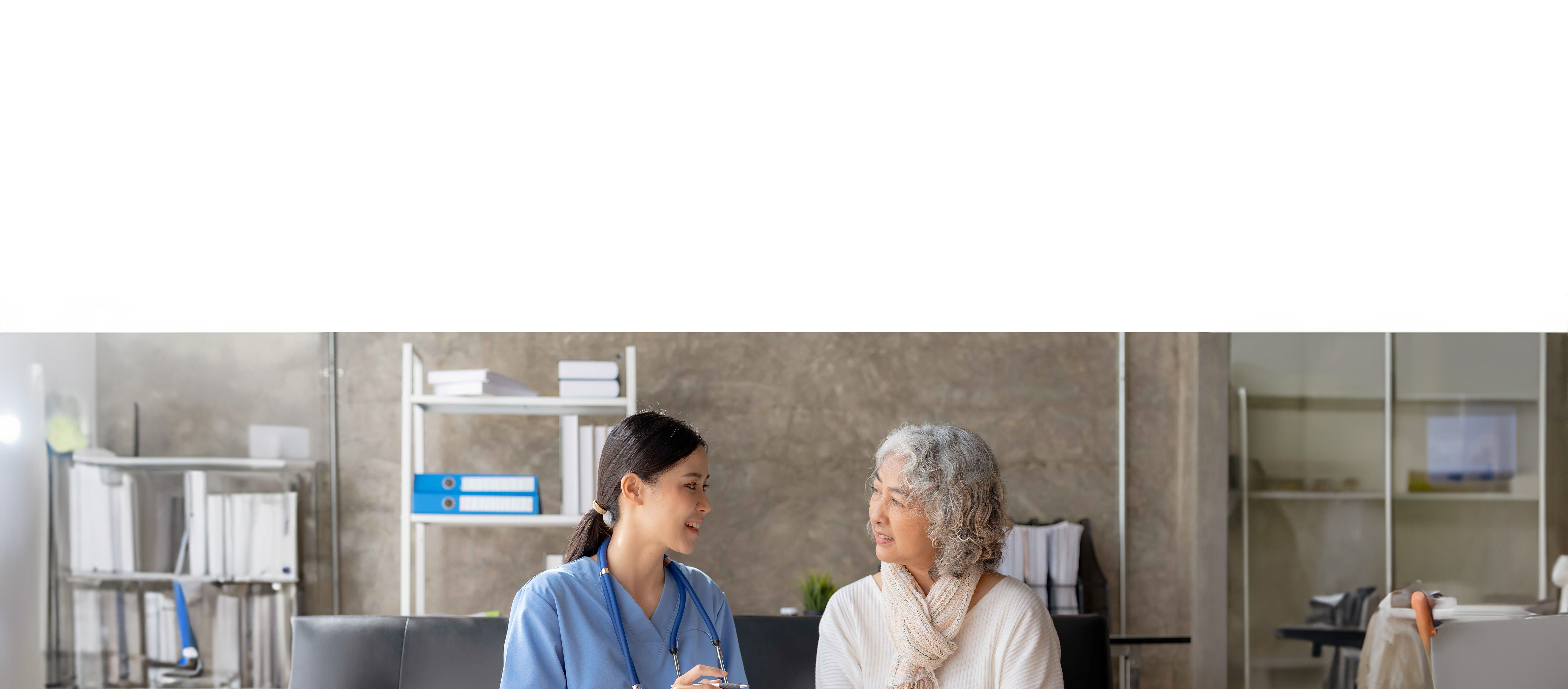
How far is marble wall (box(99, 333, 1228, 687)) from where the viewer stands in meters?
4.14

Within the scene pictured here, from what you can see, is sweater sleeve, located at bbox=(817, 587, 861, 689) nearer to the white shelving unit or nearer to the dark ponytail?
the dark ponytail

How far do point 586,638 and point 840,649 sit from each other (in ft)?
1.52

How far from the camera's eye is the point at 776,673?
2.50 metres

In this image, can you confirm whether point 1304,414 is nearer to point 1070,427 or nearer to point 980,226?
point 1070,427

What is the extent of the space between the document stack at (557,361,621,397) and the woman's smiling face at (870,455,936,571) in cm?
205

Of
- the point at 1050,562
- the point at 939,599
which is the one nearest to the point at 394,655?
the point at 939,599

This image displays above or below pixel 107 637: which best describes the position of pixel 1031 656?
above

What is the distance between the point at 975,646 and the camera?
1.77m

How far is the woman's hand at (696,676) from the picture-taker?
4.75 ft

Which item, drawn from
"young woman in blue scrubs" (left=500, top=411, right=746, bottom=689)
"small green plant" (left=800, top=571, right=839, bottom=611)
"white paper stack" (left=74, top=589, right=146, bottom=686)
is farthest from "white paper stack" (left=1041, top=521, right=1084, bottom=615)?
"white paper stack" (left=74, top=589, right=146, bottom=686)

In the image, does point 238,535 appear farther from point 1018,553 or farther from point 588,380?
point 1018,553

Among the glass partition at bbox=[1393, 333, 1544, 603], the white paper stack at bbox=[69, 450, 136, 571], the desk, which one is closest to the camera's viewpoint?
the white paper stack at bbox=[69, 450, 136, 571]

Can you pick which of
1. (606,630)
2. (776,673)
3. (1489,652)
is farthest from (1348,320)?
(776,673)

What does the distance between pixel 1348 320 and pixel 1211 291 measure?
98mm
